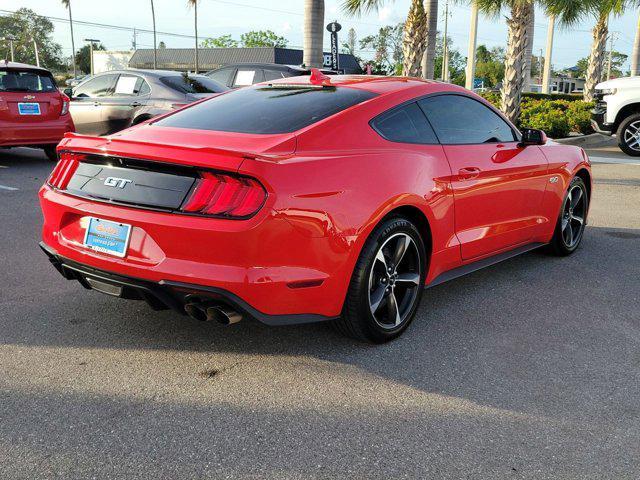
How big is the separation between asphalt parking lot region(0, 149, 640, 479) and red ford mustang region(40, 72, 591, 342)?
345 mm

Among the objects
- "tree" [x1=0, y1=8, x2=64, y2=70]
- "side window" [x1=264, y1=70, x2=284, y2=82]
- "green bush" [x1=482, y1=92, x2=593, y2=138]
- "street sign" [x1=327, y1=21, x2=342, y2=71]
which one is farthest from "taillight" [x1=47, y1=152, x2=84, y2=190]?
"tree" [x1=0, y1=8, x2=64, y2=70]

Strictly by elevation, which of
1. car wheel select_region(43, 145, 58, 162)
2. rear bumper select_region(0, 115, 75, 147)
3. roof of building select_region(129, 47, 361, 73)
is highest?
roof of building select_region(129, 47, 361, 73)

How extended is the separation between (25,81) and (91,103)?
4.99 feet

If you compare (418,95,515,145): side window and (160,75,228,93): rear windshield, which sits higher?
(160,75,228,93): rear windshield

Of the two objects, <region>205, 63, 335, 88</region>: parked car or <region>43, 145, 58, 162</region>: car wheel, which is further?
<region>205, 63, 335, 88</region>: parked car

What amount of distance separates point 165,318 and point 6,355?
0.93m

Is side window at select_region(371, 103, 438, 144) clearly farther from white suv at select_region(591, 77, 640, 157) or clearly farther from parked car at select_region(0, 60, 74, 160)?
white suv at select_region(591, 77, 640, 157)

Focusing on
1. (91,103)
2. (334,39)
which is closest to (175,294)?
(91,103)

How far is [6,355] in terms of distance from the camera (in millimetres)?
3633

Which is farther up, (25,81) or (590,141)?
(25,81)

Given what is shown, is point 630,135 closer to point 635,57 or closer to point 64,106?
point 64,106

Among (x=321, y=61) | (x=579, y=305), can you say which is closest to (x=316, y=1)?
(x=321, y=61)

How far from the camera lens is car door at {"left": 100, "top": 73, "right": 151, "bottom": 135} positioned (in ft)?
38.5

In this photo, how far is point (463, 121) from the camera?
15.3ft
